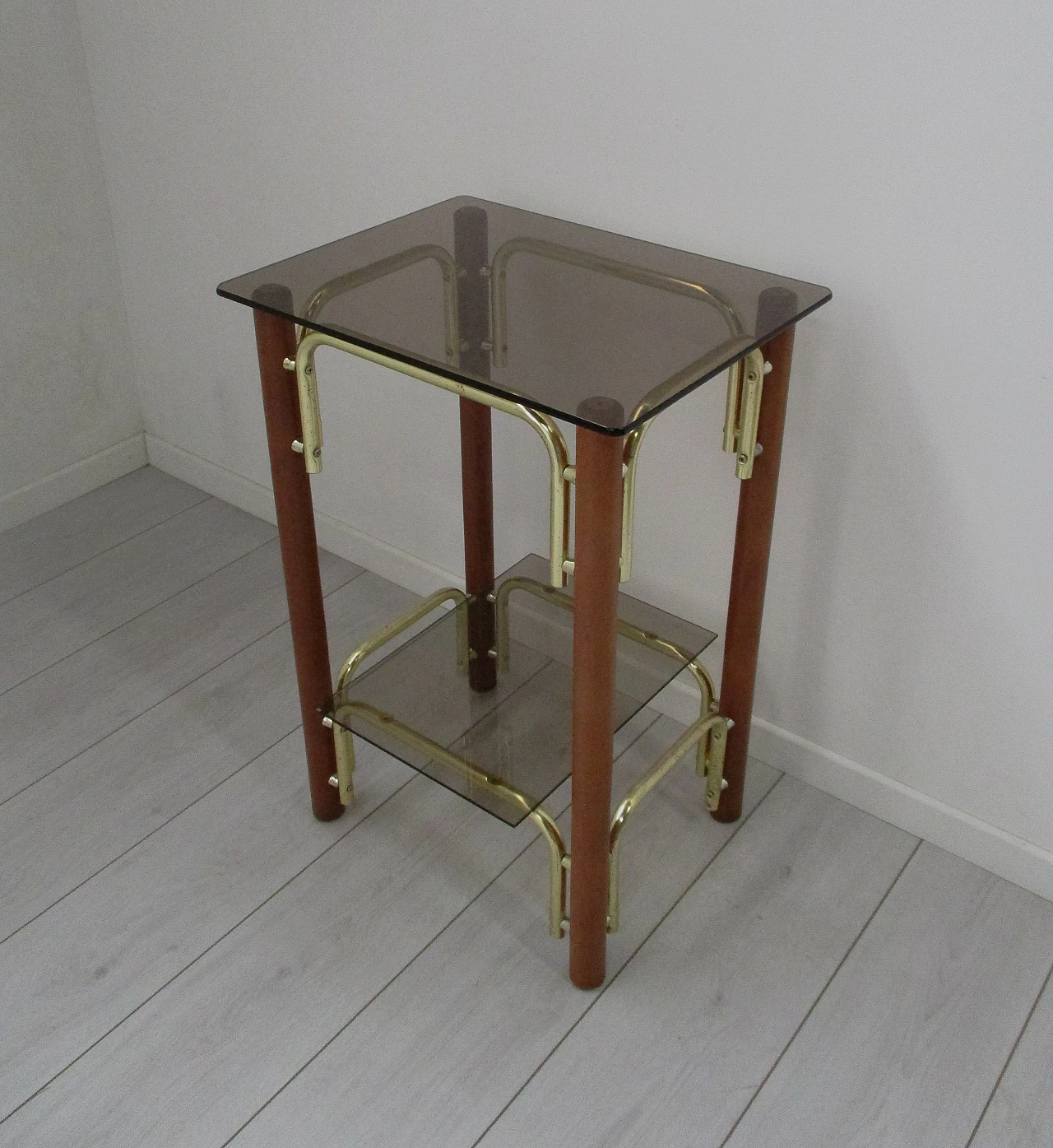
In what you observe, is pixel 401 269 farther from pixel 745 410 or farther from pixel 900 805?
pixel 900 805

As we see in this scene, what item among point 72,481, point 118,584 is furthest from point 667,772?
point 72,481

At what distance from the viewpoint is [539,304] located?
5.13 feet

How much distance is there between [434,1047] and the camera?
1638 mm

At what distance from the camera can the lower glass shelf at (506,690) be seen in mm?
1722

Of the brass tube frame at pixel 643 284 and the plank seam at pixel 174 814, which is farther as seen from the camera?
the plank seam at pixel 174 814

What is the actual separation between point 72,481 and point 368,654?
120 centimetres

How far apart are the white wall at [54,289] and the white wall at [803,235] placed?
0.11 m

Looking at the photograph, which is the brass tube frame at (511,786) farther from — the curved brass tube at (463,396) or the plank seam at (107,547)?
the plank seam at (107,547)

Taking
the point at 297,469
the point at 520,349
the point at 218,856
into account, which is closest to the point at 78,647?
the point at 218,856

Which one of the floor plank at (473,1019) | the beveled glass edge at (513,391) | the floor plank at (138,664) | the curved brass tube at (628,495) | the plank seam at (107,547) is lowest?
the floor plank at (473,1019)

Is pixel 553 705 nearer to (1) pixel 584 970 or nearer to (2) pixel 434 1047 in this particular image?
(1) pixel 584 970

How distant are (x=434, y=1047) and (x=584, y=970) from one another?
0.73ft

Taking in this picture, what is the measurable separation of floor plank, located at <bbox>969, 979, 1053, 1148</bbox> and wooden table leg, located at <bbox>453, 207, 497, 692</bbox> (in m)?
0.87

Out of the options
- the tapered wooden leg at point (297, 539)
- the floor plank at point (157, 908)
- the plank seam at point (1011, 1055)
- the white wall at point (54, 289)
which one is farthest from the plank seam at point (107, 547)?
the plank seam at point (1011, 1055)
